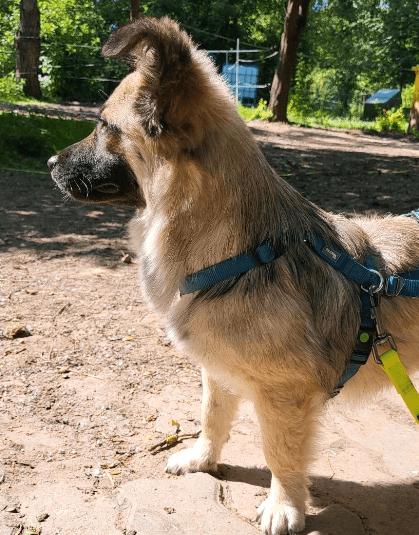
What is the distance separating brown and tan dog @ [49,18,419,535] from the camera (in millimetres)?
2549

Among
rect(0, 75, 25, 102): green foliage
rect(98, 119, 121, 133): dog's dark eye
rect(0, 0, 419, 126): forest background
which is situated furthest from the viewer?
rect(0, 0, 419, 126): forest background

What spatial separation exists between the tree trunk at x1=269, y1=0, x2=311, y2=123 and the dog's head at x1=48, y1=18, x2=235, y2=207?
16.5 m

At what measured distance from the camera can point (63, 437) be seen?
132 inches

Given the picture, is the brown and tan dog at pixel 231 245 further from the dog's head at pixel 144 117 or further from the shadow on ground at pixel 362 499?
the shadow on ground at pixel 362 499

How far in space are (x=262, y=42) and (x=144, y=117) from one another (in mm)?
33961

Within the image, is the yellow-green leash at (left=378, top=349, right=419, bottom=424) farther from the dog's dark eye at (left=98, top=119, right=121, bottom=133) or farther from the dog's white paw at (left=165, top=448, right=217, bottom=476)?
the dog's dark eye at (left=98, top=119, right=121, bottom=133)

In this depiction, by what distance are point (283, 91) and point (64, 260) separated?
1468 centimetres

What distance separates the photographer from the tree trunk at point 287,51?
17.7m

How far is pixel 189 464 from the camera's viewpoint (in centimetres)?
324

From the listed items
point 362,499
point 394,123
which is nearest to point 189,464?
point 362,499

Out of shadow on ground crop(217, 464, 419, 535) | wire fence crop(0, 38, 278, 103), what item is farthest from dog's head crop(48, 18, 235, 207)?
wire fence crop(0, 38, 278, 103)

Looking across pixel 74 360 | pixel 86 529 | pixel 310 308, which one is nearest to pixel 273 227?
pixel 310 308

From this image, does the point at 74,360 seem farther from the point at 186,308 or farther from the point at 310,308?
the point at 310,308

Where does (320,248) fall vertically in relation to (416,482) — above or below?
above
